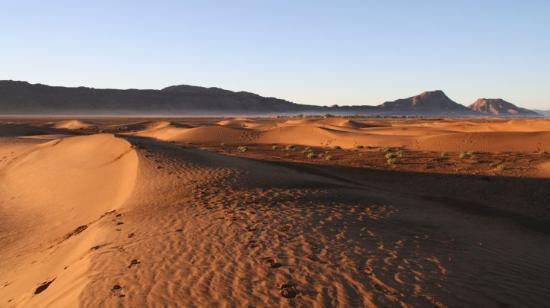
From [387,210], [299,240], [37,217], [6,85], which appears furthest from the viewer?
[6,85]

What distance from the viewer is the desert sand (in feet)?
19.0

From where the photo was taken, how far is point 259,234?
26.3 feet

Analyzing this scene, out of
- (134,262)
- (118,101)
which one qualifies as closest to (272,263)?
(134,262)

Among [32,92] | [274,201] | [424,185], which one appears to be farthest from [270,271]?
[32,92]

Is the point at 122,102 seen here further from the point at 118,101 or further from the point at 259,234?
the point at 259,234

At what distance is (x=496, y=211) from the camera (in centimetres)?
1298

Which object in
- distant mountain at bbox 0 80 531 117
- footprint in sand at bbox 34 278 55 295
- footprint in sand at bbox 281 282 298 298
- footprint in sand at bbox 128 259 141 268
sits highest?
footprint in sand at bbox 281 282 298 298

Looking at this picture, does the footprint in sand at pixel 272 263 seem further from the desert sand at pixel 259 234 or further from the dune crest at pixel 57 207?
the dune crest at pixel 57 207

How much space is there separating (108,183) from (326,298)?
10.7m

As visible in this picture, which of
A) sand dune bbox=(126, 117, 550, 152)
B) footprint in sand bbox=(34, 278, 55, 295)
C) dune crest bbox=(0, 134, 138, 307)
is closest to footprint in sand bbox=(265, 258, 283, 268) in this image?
dune crest bbox=(0, 134, 138, 307)

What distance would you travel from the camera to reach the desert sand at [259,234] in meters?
5.79

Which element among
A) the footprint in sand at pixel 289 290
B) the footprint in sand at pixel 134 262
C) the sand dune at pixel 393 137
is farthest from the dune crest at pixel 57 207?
the sand dune at pixel 393 137

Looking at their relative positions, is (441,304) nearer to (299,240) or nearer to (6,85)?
(299,240)

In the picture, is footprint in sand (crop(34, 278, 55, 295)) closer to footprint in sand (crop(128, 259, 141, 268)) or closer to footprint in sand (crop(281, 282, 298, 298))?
footprint in sand (crop(128, 259, 141, 268))
